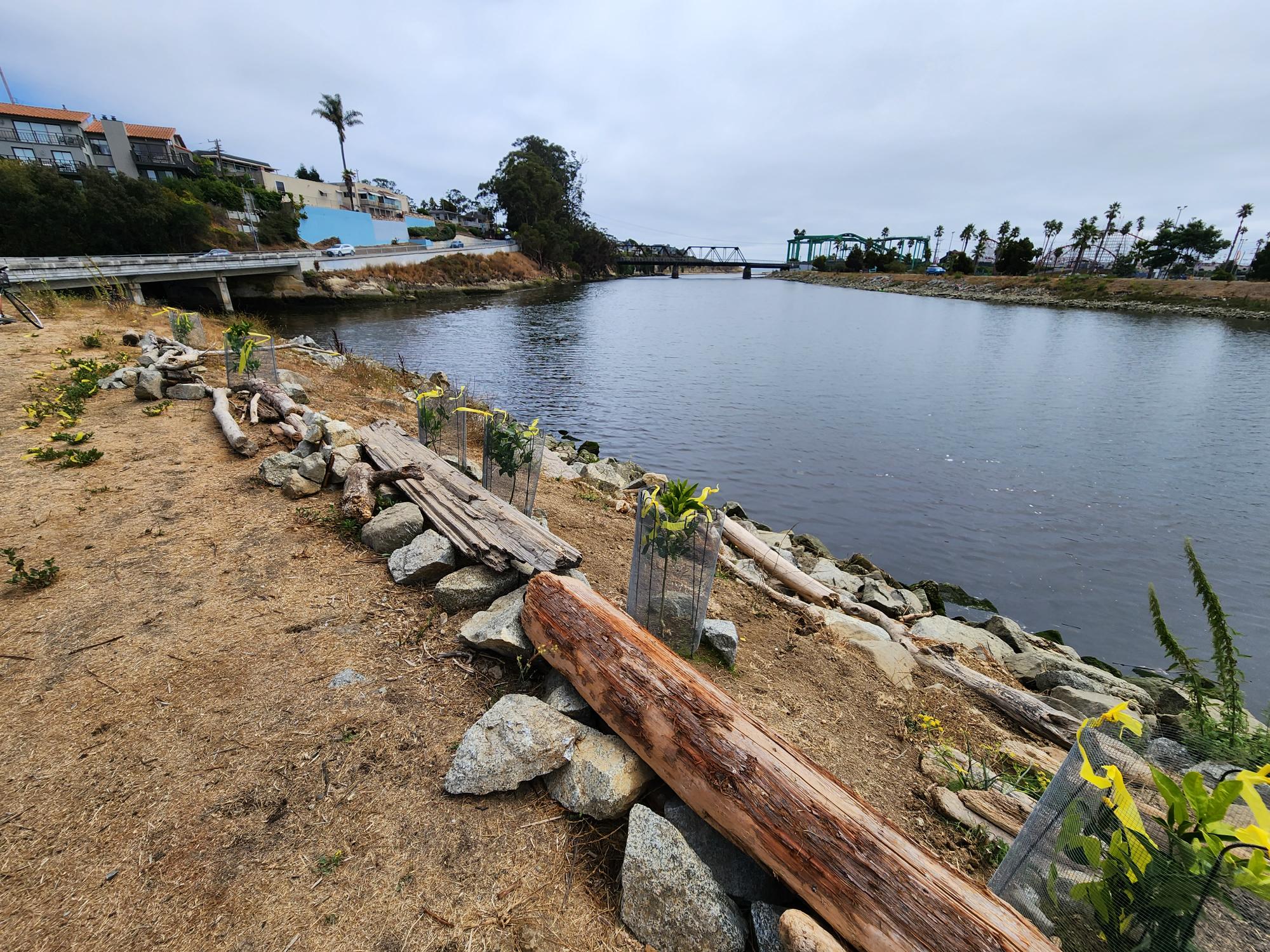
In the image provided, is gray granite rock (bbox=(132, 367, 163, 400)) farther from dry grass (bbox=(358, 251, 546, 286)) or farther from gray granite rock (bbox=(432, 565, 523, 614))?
dry grass (bbox=(358, 251, 546, 286))

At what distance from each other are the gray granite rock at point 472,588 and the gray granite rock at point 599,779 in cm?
171

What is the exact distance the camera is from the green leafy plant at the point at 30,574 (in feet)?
14.4

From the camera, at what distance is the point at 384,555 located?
523 centimetres

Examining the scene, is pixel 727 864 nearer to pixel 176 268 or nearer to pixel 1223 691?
pixel 1223 691

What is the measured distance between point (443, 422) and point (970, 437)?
54.6ft

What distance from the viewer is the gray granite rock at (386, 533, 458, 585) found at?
4.74m

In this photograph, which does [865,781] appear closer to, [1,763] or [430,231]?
[1,763]

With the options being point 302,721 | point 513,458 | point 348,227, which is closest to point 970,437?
point 513,458

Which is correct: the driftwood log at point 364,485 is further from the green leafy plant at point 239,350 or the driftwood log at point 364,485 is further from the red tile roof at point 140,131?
Result: the red tile roof at point 140,131

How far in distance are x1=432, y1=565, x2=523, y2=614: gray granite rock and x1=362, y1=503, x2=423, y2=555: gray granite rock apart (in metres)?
0.91

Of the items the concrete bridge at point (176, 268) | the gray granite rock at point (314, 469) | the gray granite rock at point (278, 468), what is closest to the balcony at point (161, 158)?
the concrete bridge at point (176, 268)

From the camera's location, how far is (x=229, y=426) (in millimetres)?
7883

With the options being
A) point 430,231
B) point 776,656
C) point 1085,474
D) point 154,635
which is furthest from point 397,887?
point 430,231

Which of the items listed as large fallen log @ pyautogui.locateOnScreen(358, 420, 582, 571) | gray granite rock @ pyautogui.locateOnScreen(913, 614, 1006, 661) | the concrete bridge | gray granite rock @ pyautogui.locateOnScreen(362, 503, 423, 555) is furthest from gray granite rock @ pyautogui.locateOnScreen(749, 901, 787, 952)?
the concrete bridge
